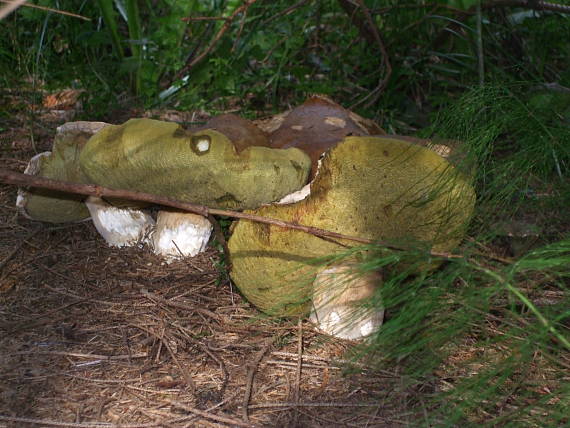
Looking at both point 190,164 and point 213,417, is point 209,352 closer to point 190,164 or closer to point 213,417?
point 213,417

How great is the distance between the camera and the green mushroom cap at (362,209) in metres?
1.50

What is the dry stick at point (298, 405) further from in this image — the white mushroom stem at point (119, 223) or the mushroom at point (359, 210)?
the white mushroom stem at point (119, 223)

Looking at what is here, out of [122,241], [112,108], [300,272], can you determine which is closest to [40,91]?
[112,108]

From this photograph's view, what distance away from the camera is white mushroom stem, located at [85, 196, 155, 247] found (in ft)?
6.70

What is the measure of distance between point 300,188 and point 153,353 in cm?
62

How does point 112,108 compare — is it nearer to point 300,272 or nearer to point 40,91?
point 40,91

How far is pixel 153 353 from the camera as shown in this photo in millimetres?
1611

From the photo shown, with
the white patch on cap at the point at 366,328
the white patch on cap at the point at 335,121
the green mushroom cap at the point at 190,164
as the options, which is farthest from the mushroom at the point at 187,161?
the white patch on cap at the point at 366,328

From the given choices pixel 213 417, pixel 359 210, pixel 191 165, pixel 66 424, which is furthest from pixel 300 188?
pixel 66 424

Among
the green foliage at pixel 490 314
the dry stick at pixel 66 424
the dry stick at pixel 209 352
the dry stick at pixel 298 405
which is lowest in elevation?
the dry stick at pixel 209 352

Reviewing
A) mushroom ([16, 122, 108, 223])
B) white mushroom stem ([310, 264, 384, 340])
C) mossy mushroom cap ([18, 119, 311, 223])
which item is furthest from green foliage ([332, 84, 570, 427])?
mushroom ([16, 122, 108, 223])

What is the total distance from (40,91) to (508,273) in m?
2.96

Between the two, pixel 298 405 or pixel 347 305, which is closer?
pixel 298 405

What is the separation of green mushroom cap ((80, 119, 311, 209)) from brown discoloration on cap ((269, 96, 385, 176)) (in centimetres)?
17
